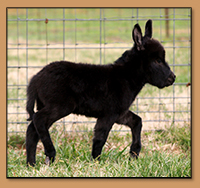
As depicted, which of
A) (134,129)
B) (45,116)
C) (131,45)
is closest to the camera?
(45,116)

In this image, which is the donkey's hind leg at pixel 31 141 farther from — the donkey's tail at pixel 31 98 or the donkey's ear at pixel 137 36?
the donkey's ear at pixel 137 36

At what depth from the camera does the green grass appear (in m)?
4.04

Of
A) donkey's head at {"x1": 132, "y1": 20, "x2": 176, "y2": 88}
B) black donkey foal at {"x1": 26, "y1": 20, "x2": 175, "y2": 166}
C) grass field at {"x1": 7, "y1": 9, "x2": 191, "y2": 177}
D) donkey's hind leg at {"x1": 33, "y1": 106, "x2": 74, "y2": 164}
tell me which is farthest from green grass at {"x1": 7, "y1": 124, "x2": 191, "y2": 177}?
donkey's head at {"x1": 132, "y1": 20, "x2": 176, "y2": 88}

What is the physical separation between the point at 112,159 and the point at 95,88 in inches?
39.0

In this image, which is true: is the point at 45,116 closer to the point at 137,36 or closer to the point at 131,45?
the point at 137,36

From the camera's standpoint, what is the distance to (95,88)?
4.22 meters

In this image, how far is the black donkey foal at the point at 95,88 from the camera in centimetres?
411

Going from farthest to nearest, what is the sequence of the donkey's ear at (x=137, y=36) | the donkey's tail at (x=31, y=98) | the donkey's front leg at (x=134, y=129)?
1. the donkey's front leg at (x=134, y=129)
2. the donkey's tail at (x=31, y=98)
3. the donkey's ear at (x=137, y=36)

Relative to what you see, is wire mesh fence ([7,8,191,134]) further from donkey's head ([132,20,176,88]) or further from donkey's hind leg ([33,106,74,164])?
donkey's hind leg ([33,106,74,164])

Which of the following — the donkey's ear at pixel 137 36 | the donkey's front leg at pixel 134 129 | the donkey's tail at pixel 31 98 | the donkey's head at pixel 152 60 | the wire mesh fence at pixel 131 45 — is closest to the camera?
the donkey's ear at pixel 137 36

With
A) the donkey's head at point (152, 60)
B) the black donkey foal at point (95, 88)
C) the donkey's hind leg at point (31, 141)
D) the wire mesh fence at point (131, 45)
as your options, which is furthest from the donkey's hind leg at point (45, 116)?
the wire mesh fence at point (131, 45)

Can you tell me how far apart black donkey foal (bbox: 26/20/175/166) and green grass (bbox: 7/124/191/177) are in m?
0.22

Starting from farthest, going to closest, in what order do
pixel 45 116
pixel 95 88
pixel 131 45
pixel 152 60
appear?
pixel 131 45 < pixel 152 60 < pixel 95 88 < pixel 45 116

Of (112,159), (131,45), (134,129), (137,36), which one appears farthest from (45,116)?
(131,45)
